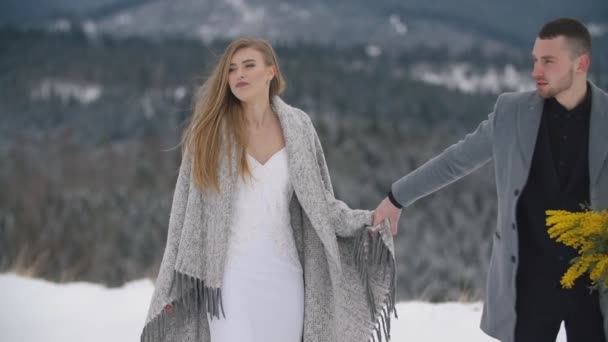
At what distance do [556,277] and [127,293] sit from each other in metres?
3.01

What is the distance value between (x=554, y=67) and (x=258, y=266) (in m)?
1.06

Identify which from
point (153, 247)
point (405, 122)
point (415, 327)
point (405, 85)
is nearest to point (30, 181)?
point (153, 247)

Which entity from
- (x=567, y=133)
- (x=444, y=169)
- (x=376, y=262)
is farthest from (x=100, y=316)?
(x=567, y=133)

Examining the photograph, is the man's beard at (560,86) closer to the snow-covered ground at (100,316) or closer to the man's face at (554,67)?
the man's face at (554,67)

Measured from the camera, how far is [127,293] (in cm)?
446

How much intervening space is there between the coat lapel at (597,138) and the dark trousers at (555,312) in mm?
324

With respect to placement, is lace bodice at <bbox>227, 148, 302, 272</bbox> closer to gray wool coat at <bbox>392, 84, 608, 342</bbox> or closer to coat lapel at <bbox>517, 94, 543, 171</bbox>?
gray wool coat at <bbox>392, 84, 608, 342</bbox>

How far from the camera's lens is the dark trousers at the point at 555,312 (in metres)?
2.09

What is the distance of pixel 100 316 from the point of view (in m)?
3.85

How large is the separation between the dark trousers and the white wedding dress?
2.40 feet

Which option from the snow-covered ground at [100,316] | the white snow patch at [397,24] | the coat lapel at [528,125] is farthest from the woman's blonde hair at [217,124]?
the white snow patch at [397,24]

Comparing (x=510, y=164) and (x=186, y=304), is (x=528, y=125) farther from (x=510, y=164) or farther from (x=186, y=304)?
(x=186, y=304)

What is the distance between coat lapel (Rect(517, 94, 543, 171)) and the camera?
211cm

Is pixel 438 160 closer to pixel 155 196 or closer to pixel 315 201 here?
pixel 315 201
